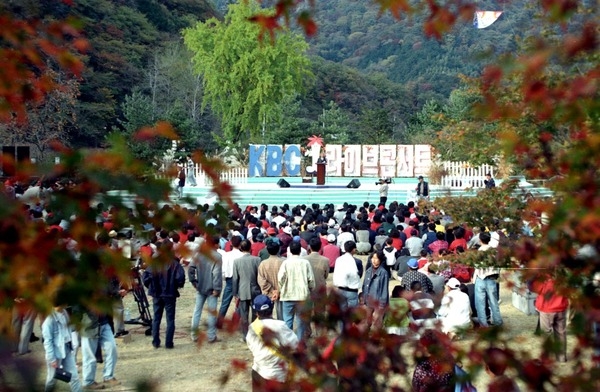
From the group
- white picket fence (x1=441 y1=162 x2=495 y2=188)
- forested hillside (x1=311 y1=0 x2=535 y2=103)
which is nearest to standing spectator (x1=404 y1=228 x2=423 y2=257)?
white picket fence (x1=441 y1=162 x2=495 y2=188)

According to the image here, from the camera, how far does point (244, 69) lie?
42344 millimetres

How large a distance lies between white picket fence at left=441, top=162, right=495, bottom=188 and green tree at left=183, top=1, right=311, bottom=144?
40.0 feet

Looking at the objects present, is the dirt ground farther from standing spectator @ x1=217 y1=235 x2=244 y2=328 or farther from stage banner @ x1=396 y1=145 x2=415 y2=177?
stage banner @ x1=396 y1=145 x2=415 y2=177

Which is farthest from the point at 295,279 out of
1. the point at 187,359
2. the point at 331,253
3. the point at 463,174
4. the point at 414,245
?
the point at 463,174

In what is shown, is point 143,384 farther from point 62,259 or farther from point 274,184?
point 274,184

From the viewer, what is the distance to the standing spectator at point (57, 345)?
7516 millimetres

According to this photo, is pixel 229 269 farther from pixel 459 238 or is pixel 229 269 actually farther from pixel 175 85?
pixel 175 85

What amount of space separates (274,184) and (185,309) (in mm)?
20609

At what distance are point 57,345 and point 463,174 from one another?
2684 centimetres

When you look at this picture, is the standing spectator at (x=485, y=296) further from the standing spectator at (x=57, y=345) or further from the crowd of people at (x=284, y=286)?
the standing spectator at (x=57, y=345)

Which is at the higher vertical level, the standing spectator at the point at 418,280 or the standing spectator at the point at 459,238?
the standing spectator at the point at 459,238

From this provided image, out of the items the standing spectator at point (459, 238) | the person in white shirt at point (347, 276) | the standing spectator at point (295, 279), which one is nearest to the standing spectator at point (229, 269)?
the standing spectator at point (295, 279)

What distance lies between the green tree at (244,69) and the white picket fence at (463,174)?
12.2 m

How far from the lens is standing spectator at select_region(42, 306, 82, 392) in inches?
296
